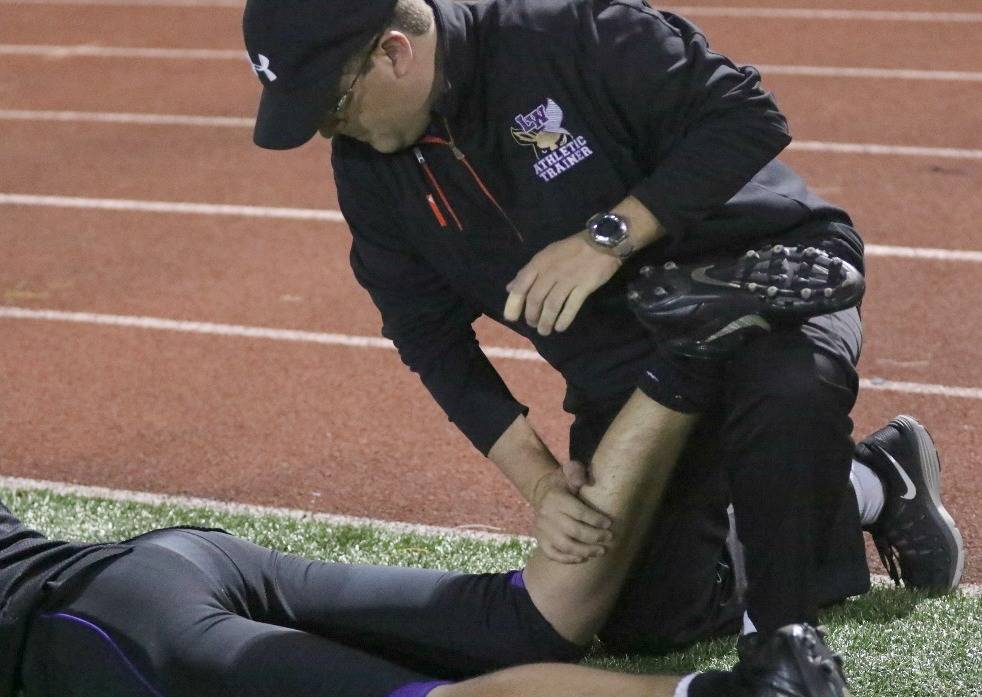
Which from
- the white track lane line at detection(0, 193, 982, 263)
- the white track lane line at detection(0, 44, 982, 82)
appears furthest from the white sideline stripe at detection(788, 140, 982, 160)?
the white track lane line at detection(0, 193, 982, 263)

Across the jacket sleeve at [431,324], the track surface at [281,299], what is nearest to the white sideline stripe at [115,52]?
the track surface at [281,299]

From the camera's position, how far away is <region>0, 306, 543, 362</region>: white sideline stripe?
5.04m

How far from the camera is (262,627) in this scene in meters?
2.72

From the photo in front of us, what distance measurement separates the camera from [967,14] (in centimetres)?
953

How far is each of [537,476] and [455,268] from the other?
1.54ft

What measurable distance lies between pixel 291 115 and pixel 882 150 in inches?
192

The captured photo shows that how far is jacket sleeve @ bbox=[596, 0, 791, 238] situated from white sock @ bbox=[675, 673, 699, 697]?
82 cm

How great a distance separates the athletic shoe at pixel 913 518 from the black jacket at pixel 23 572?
172cm

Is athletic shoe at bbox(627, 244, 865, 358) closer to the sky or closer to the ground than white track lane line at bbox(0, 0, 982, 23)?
Answer: closer to the sky

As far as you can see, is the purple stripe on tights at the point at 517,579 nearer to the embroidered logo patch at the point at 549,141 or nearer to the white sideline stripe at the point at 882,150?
the embroidered logo patch at the point at 549,141

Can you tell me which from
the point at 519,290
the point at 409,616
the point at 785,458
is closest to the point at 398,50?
the point at 519,290

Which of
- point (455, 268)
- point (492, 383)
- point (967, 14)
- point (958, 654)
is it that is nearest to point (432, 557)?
point (492, 383)

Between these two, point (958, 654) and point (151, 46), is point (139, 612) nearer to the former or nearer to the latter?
point (958, 654)

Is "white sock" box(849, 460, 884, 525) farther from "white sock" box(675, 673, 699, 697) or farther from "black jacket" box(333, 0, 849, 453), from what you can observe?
"white sock" box(675, 673, 699, 697)
